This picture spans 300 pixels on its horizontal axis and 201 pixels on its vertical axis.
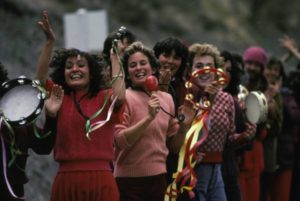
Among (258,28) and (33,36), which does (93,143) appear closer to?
(33,36)

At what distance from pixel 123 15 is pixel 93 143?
44.9 ft

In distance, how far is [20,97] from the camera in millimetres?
6367

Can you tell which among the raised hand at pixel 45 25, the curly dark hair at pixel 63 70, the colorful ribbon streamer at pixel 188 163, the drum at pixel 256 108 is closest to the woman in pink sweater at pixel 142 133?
the colorful ribbon streamer at pixel 188 163

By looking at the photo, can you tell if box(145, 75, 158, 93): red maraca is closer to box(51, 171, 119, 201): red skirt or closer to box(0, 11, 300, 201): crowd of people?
box(0, 11, 300, 201): crowd of people

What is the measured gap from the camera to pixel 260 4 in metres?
27.1

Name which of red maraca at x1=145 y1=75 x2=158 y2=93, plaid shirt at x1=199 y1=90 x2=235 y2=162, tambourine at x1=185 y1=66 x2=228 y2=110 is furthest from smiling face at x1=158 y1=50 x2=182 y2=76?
red maraca at x1=145 y1=75 x2=158 y2=93

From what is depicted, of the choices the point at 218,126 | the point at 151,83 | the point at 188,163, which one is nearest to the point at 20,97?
the point at 151,83

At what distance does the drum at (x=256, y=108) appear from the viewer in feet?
29.2

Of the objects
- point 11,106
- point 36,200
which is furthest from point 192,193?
point 36,200

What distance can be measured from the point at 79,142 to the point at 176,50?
1.78 m

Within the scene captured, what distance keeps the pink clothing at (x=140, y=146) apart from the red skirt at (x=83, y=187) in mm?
433

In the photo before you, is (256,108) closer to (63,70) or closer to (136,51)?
(136,51)

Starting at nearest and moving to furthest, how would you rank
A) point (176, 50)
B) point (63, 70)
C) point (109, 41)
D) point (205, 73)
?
point (63, 70)
point (109, 41)
point (205, 73)
point (176, 50)

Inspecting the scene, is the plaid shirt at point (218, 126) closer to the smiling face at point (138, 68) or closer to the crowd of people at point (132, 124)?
the crowd of people at point (132, 124)
